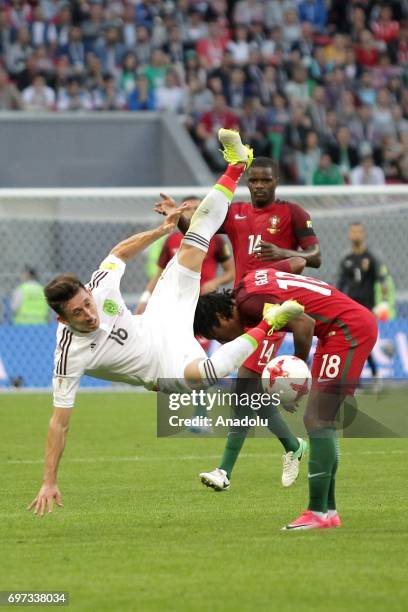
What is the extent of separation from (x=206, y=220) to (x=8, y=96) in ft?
50.4

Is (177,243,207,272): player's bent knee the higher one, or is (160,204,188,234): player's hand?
(160,204,188,234): player's hand

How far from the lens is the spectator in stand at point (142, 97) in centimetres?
2480

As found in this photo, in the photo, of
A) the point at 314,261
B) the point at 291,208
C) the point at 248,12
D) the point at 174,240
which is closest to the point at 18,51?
the point at 248,12

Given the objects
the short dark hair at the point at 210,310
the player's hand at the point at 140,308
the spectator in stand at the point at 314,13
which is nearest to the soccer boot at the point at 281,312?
the short dark hair at the point at 210,310

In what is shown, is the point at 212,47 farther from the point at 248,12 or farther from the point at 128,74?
the point at 128,74

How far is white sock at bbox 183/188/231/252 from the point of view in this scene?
955cm

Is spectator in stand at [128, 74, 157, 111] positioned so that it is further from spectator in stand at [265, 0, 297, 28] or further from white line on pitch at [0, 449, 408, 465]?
white line on pitch at [0, 449, 408, 465]

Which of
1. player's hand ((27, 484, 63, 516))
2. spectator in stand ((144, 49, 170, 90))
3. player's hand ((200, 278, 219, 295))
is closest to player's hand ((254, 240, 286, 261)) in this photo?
player's hand ((27, 484, 63, 516))

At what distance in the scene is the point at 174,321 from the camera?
9.22 m

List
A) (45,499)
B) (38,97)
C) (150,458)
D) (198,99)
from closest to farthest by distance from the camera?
1. (45,499)
2. (150,458)
3. (38,97)
4. (198,99)

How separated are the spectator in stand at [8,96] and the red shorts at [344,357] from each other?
16.8m

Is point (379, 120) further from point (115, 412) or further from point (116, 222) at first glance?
point (115, 412)

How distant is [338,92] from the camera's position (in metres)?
26.2

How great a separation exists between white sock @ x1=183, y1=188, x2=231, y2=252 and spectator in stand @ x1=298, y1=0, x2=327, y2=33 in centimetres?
1949
